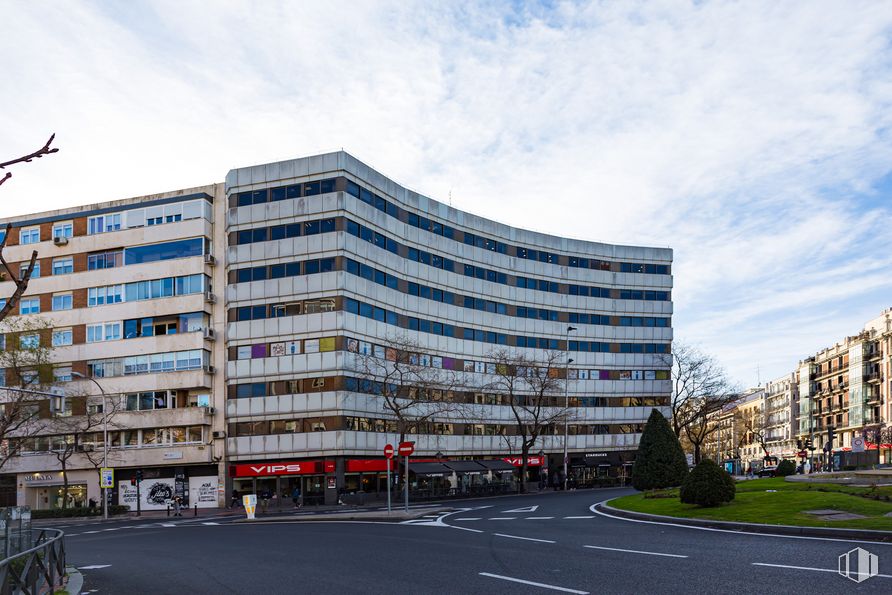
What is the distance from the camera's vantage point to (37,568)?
12.5 meters

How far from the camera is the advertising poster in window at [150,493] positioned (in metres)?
60.3

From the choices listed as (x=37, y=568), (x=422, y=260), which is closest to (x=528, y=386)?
(x=422, y=260)

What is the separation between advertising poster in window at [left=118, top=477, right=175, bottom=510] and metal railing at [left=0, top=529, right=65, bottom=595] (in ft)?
154

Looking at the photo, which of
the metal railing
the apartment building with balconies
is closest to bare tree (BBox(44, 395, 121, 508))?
the apartment building with balconies

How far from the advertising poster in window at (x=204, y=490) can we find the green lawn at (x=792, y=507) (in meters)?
38.3

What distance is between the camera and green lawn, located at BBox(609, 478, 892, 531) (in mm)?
18984

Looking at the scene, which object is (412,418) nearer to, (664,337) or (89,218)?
(89,218)

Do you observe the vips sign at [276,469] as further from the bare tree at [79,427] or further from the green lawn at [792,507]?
the green lawn at [792,507]

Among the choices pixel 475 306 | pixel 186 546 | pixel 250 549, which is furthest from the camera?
pixel 475 306

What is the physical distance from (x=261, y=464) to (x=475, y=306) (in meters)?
24.2

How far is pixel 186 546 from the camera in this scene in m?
24.4

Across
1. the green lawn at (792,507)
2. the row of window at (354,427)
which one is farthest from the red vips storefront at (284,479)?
the green lawn at (792,507)

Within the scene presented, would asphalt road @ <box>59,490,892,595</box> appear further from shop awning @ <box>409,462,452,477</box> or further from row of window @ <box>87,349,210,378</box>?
shop awning @ <box>409,462,452,477</box>

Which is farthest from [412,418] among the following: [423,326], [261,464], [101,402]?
[101,402]
